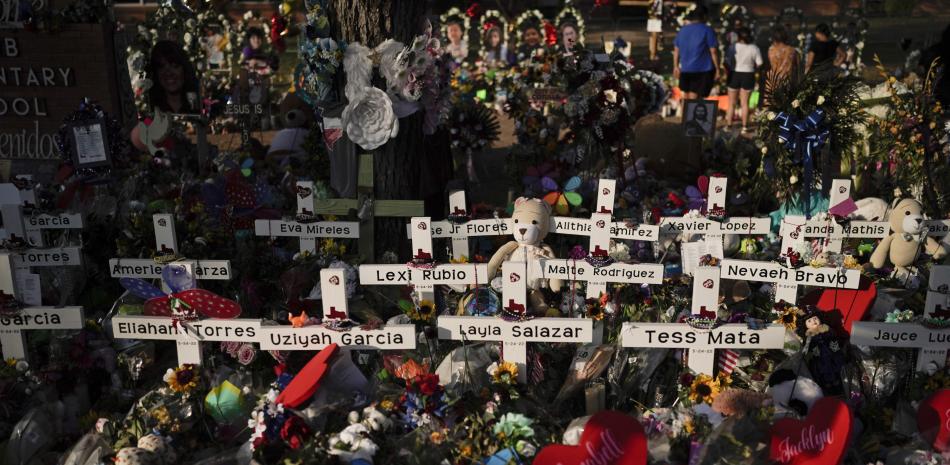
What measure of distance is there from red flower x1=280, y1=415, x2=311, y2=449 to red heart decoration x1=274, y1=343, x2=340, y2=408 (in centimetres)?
11

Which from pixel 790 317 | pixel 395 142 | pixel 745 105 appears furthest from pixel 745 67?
pixel 790 317

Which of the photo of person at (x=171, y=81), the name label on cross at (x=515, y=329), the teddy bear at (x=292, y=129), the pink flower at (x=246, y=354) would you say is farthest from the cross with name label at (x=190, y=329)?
the teddy bear at (x=292, y=129)

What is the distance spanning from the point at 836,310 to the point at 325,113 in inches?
134

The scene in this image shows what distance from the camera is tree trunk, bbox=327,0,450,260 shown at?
18.4 feet

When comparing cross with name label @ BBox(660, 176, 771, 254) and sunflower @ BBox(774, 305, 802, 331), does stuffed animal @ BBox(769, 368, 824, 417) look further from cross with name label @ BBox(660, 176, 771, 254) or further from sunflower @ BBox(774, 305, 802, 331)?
cross with name label @ BBox(660, 176, 771, 254)

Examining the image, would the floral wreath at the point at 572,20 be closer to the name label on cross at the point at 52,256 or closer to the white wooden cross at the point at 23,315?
the name label on cross at the point at 52,256

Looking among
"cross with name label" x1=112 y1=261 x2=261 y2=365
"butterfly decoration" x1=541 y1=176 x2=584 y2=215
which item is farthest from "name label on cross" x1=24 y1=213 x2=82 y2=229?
"butterfly decoration" x1=541 y1=176 x2=584 y2=215

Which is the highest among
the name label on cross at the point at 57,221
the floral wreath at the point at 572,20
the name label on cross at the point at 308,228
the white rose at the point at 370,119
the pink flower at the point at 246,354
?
the floral wreath at the point at 572,20

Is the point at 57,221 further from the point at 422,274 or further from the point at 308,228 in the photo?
the point at 422,274

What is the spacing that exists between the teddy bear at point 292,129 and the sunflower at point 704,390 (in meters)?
5.21

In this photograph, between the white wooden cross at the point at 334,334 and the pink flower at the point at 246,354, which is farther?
the pink flower at the point at 246,354

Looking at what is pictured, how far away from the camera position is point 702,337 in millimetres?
3766

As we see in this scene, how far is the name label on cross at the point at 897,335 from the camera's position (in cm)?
376

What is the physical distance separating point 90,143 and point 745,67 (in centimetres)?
766
